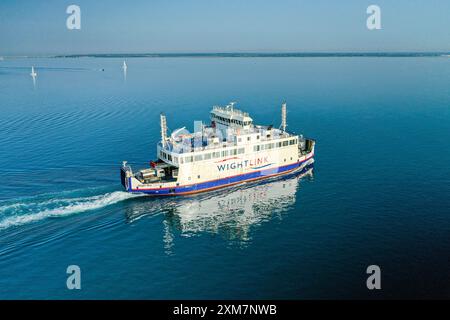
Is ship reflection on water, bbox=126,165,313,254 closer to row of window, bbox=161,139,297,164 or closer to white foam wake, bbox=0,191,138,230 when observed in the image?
white foam wake, bbox=0,191,138,230

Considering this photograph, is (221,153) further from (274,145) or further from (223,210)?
(274,145)

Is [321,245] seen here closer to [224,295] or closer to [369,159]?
[224,295]

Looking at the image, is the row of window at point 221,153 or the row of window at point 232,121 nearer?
the row of window at point 221,153

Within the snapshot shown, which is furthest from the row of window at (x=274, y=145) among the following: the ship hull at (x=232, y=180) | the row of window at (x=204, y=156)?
the ship hull at (x=232, y=180)

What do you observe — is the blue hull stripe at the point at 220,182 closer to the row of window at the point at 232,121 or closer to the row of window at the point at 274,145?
the row of window at the point at 274,145

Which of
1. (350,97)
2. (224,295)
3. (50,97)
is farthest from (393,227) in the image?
(50,97)
